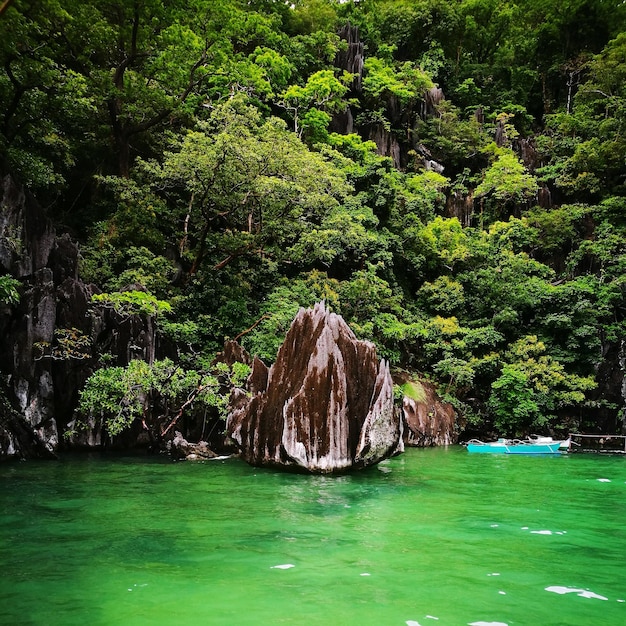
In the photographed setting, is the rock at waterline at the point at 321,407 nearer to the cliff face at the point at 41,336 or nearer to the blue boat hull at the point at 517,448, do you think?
the cliff face at the point at 41,336

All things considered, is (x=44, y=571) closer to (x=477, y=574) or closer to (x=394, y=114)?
(x=477, y=574)

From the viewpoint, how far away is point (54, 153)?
1836cm

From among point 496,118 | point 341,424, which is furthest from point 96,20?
point 496,118

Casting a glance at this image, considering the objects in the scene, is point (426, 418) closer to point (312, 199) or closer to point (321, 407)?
point (312, 199)

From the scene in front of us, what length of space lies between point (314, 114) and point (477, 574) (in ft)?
85.5

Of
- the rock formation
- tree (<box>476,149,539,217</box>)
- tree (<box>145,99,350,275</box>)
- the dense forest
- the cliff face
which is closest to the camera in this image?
the cliff face

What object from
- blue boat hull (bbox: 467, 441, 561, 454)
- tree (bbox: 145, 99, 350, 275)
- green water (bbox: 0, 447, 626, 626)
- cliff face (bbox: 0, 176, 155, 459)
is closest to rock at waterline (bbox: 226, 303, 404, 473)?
green water (bbox: 0, 447, 626, 626)

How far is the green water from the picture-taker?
4348 mm

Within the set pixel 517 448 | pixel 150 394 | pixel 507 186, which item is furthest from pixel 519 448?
pixel 507 186

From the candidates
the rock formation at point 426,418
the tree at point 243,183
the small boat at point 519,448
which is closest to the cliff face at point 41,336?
the tree at point 243,183

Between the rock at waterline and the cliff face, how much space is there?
524cm

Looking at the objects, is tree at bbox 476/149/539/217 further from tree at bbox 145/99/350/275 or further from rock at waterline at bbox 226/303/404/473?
rock at waterline at bbox 226/303/404/473

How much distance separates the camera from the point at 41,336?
47.7 feet

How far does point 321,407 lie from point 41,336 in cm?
814
